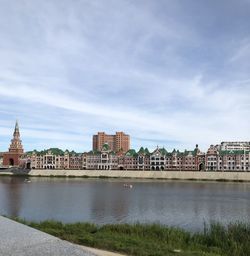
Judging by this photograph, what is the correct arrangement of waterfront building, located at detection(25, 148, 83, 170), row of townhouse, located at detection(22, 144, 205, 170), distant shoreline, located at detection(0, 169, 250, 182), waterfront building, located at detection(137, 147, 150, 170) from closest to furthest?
distant shoreline, located at detection(0, 169, 250, 182) → row of townhouse, located at detection(22, 144, 205, 170) → waterfront building, located at detection(137, 147, 150, 170) → waterfront building, located at detection(25, 148, 83, 170)

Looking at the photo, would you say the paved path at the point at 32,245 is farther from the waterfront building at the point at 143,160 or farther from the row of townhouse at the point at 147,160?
the waterfront building at the point at 143,160

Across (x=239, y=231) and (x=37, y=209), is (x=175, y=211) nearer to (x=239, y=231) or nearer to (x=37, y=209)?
(x=37, y=209)

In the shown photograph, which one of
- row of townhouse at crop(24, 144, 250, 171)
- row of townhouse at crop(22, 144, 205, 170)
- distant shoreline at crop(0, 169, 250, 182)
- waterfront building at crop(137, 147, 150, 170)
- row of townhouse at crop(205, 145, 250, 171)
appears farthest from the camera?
waterfront building at crop(137, 147, 150, 170)

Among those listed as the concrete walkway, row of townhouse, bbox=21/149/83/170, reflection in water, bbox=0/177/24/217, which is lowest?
reflection in water, bbox=0/177/24/217

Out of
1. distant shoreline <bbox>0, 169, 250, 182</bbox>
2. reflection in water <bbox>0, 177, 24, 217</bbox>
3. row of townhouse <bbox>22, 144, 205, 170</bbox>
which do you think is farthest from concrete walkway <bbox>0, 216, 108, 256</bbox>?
row of townhouse <bbox>22, 144, 205, 170</bbox>

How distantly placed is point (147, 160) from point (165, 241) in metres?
156

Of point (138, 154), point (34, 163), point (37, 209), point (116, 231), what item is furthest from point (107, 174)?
point (116, 231)

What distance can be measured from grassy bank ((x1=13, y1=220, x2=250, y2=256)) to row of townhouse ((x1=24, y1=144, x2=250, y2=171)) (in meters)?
143

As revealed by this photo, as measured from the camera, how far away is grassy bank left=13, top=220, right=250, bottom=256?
53.2 feet

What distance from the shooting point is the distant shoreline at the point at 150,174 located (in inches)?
5044

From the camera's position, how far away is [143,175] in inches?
5797

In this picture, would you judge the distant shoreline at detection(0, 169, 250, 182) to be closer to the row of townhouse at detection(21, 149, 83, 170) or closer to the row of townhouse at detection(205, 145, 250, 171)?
the row of townhouse at detection(21, 149, 83, 170)

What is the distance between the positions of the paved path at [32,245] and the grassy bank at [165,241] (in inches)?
150

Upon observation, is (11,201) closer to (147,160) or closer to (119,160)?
(147,160)
